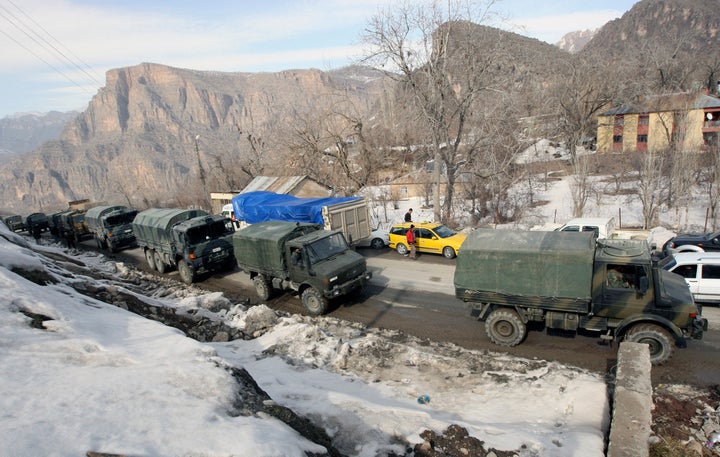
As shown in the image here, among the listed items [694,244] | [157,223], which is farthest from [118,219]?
[694,244]

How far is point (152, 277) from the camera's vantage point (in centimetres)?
1838

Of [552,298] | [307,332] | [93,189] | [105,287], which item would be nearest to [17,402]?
[307,332]

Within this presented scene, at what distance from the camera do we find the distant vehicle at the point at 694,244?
14359mm

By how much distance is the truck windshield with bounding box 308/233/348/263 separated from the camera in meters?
12.7

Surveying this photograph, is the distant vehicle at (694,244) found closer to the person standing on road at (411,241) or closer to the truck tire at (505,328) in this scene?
the truck tire at (505,328)

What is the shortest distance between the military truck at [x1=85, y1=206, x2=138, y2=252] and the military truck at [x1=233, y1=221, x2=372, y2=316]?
1344 cm

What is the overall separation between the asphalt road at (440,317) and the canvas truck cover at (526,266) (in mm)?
1240

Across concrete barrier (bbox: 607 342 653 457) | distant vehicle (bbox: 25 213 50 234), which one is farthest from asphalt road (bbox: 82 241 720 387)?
distant vehicle (bbox: 25 213 50 234)

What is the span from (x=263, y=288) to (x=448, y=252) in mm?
8047

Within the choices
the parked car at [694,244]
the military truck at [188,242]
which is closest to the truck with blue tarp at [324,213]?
the military truck at [188,242]

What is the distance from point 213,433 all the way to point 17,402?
246 centimetres

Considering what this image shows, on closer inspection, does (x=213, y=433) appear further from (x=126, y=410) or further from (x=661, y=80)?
(x=661, y=80)

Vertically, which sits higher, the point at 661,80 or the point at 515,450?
the point at 661,80

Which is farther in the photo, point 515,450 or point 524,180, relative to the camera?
point 524,180
